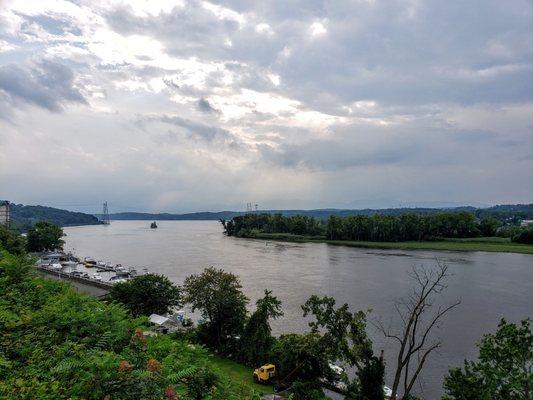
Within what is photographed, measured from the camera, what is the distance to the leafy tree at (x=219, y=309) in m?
23.0

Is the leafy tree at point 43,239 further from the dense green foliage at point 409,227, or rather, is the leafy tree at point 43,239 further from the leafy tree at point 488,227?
the leafy tree at point 488,227

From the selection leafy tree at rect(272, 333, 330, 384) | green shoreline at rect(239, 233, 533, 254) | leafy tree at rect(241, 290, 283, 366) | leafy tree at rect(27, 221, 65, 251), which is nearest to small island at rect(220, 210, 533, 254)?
green shoreline at rect(239, 233, 533, 254)

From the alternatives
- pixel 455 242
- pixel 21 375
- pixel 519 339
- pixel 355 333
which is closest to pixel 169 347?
pixel 21 375

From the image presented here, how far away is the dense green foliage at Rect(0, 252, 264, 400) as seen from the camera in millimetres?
4168

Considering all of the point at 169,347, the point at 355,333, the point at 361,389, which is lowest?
the point at 361,389

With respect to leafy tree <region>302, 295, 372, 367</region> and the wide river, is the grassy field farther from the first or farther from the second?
the wide river

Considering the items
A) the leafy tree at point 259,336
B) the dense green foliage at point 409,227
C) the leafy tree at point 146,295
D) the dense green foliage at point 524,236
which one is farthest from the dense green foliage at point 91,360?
the dense green foliage at point 409,227

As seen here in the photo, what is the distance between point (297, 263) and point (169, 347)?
53337 millimetres

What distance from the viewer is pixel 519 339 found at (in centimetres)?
1088

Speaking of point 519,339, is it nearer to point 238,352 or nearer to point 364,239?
point 238,352

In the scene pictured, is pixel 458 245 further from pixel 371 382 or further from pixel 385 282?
pixel 371 382

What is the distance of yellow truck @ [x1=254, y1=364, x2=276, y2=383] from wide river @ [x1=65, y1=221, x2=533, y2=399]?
19.2 feet

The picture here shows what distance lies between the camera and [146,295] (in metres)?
26.9

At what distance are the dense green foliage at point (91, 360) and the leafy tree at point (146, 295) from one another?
20.4 metres
